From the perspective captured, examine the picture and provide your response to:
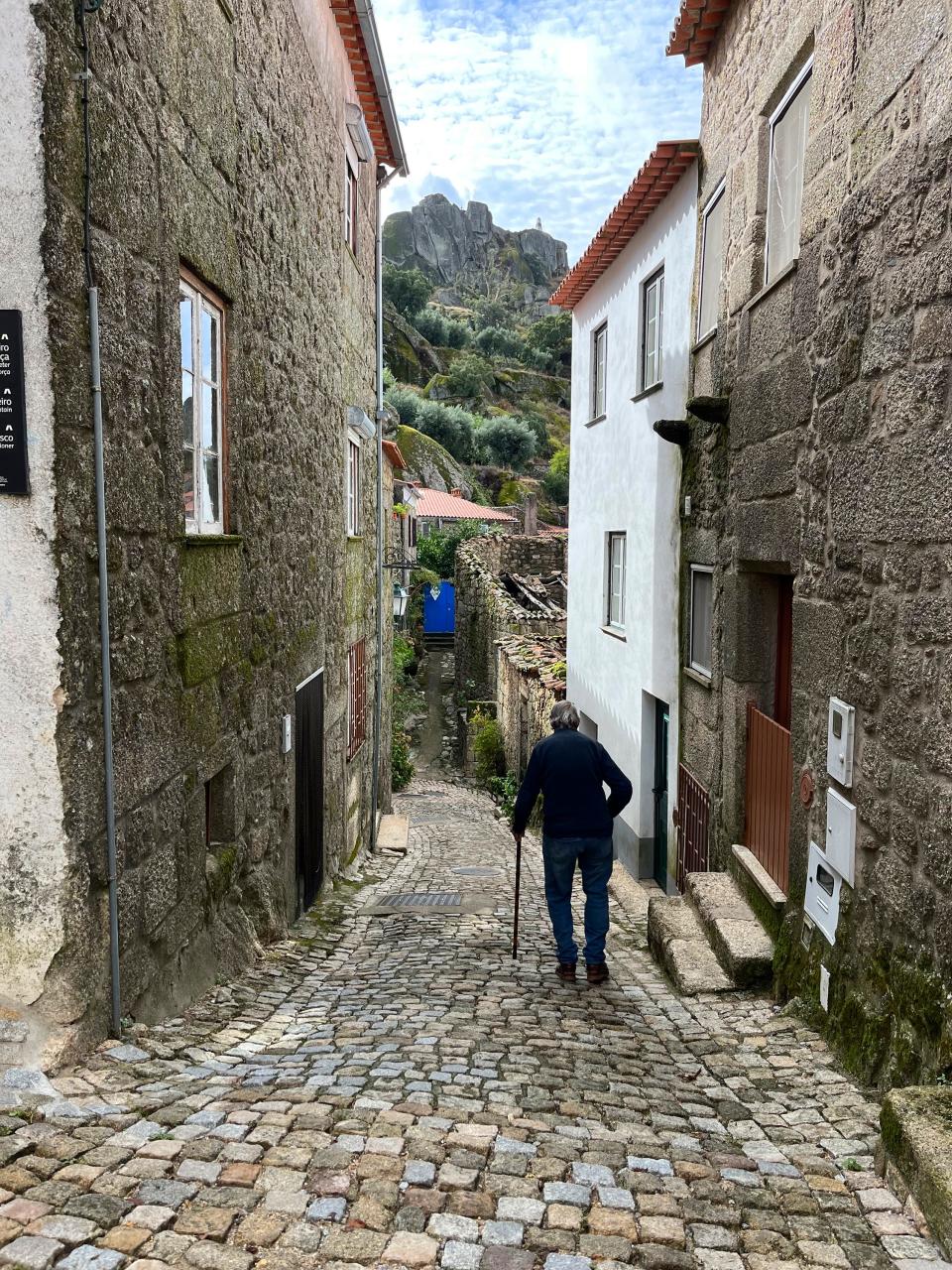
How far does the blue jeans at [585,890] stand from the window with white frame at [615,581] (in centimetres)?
523

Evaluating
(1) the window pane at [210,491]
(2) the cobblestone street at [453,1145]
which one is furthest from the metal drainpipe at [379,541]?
(2) the cobblestone street at [453,1145]

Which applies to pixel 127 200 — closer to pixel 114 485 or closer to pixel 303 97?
pixel 114 485

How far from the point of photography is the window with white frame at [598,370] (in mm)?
11914

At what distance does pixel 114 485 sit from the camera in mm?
3449

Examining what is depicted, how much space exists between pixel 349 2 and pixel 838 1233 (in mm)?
9127

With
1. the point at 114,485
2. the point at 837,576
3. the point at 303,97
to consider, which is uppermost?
the point at 303,97

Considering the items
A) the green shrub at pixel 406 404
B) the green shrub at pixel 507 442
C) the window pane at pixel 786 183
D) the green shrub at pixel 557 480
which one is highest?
the green shrub at pixel 406 404

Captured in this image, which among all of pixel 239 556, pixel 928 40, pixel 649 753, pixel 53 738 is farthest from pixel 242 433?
pixel 649 753

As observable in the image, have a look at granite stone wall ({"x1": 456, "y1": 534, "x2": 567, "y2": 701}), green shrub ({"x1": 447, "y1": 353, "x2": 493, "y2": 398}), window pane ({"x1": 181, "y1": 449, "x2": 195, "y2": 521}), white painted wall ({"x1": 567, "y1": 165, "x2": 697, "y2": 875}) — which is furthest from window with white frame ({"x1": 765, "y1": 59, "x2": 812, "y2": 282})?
green shrub ({"x1": 447, "y1": 353, "x2": 493, "y2": 398})

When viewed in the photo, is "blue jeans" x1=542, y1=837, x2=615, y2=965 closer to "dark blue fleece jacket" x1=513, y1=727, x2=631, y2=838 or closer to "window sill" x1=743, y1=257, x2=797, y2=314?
"dark blue fleece jacket" x1=513, y1=727, x2=631, y2=838

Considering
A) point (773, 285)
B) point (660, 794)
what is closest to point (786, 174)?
point (773, 285)

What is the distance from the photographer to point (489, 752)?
19109mm

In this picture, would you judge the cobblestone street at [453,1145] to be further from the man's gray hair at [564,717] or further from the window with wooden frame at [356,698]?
the window with wooden frame at [356,698]

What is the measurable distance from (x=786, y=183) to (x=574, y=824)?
4.22m
